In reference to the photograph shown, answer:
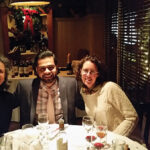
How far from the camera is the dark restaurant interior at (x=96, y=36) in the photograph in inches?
108

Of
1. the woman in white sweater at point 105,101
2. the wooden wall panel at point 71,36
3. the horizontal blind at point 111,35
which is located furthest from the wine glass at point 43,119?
the wooden wall panel at point 71,36

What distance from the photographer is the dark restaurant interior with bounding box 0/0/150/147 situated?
274 centimetres

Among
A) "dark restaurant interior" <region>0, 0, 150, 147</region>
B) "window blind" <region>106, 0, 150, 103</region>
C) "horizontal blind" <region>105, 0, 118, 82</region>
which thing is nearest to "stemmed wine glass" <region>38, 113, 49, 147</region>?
"dark restaurant interior" <region>0, 0, 150, 147</region>

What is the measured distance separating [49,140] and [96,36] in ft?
12.6

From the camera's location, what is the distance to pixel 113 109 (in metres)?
1.96

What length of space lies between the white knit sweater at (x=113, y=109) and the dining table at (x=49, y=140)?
0.26m

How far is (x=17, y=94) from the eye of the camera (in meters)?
2.25

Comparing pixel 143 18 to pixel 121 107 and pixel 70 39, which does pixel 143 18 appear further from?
pixel 70 39

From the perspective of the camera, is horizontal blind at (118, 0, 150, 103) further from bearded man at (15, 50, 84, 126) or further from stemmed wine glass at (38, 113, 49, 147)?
stemmed wine glass at (38, 113, 49, 147)

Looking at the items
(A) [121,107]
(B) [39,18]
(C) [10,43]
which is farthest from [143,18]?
(C) [10,43]

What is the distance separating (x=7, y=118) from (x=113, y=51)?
103 inches

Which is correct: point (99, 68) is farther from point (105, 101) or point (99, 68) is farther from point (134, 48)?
point (134, 48)

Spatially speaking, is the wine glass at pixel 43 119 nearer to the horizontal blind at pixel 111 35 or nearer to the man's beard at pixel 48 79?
the man's beard at pixel 48 79

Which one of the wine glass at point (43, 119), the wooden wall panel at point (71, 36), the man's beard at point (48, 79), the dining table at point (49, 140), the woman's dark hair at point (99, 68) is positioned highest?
the wooden wall panel at point (71, 36)
